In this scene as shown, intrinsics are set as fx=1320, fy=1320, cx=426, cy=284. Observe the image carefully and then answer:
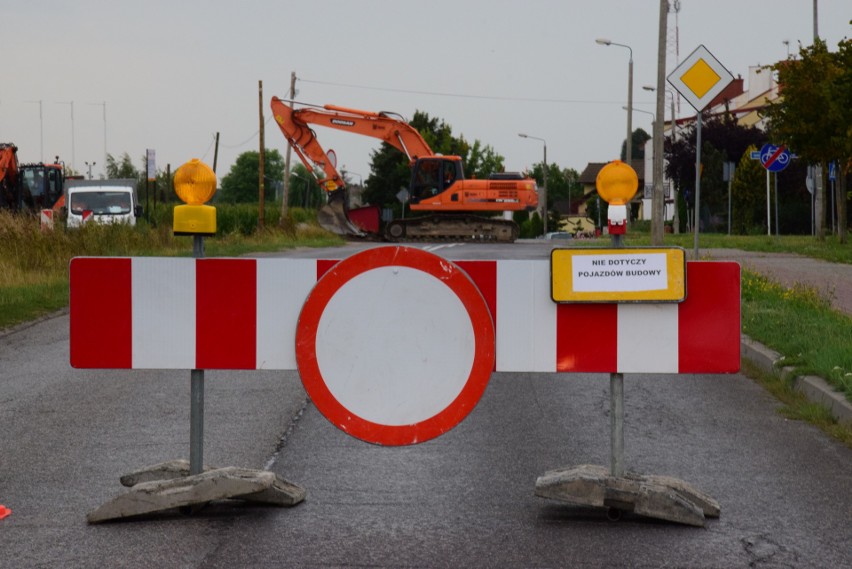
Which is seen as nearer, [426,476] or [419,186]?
[426,476]

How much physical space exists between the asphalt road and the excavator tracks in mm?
33097

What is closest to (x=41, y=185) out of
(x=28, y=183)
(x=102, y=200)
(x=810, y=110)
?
(x=28, y=183)

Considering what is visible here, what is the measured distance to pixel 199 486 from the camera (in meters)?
5.33

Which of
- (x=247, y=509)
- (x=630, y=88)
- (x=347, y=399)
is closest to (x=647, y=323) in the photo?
(x=347, y=399)

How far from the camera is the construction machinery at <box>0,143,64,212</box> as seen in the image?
40.0 m

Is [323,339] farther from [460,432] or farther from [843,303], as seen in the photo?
[843,303]

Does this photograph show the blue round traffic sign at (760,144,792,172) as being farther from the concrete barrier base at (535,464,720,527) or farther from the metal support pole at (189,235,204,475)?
the metal support pole at (189,235,204,475)

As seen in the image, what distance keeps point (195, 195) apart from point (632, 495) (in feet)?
6.97

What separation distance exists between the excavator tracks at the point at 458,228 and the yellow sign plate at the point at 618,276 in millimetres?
37589

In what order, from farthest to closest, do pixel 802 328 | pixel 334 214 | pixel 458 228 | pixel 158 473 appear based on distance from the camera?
pixel 458 228 < pixel 334 214 < pixel 802 328 < pixel 158 473

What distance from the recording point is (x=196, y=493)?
17.5 feet

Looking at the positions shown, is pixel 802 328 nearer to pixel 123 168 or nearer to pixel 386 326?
pixel 386 326

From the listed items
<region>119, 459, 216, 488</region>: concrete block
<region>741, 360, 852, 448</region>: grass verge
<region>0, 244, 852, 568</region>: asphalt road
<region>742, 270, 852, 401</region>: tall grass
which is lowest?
<region>0, 244, 852, 568</region>: asphalt road

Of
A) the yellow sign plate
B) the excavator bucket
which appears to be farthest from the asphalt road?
the excavator bucket
